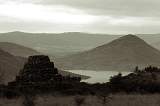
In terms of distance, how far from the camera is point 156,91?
197 ft

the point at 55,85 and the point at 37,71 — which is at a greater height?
the point at 37,71

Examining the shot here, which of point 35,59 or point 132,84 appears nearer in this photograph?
point 132,84

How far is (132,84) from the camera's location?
64250 millimetres

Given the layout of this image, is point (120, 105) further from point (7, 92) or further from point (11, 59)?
point (11, 59)

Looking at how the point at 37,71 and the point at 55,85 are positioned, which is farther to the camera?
the point at 37,71

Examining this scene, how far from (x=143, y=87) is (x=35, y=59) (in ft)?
74.8

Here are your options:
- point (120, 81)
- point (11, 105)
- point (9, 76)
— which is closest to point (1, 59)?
point (9, 76)

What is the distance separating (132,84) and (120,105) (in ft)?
83.6

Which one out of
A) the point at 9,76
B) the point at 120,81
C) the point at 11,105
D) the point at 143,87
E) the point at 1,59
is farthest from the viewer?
the point at 1,59

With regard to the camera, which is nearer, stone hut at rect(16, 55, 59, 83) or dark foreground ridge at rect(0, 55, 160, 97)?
dark foreground ridge at rect(0, 55, 160, 97)

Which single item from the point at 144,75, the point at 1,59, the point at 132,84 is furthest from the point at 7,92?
the point at 1,59

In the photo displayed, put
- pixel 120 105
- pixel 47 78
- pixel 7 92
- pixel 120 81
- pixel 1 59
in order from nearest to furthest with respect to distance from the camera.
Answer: pixel 120 105 < pixel 7 92 < pixel 120 81 < pixel 47 78 < pixel 1 59

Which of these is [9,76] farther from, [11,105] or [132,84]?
[11,105]

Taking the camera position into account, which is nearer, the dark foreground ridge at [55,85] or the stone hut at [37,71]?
the dark foreground ridge at [55,85]
